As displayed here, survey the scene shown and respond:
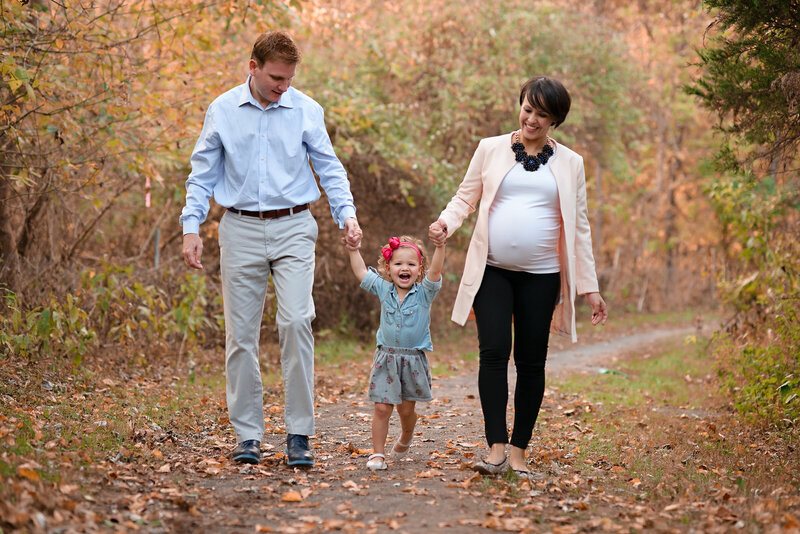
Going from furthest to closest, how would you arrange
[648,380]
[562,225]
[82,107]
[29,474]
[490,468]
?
[648,380], [82,107], [562,225], [490,468], [29,474]

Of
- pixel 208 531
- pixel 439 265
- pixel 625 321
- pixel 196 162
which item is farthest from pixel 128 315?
pixel 625 321

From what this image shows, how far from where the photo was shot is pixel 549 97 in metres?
4.83

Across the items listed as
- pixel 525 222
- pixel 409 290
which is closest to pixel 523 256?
pixel 525 222

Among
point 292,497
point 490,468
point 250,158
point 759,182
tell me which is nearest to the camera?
point 292,497

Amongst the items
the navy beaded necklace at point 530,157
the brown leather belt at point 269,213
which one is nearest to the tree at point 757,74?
the navy beaded necklace at point 530,157

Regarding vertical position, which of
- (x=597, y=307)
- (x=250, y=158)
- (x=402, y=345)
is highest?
(x=250, y=158)

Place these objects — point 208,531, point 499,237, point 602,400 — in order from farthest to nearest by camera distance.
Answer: point 602,400 < point 499,237 < point 208,531

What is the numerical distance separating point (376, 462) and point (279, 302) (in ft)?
3.53

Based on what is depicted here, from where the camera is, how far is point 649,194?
27250 mm

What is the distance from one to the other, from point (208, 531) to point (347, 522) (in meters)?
0.61

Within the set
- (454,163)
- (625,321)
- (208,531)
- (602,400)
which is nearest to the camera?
(208,531)

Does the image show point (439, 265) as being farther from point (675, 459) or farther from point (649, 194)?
point (649, 194)

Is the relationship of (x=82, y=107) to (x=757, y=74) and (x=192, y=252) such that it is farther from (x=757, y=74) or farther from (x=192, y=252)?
(x=757, y=74)

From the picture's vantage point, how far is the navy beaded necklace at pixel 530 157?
497cm
